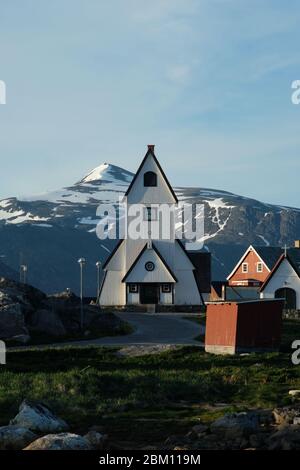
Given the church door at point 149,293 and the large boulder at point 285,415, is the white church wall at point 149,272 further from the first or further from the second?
the large boulder at point 285,415

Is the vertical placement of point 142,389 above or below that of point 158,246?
below

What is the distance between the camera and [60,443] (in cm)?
1909

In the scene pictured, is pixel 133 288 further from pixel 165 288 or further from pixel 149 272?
pixel 165 288

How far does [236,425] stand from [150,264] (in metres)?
57.5

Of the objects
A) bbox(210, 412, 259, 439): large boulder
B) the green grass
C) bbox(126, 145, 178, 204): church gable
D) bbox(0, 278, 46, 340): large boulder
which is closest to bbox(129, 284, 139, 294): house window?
bbox(126, 145, 178, 204): church gable

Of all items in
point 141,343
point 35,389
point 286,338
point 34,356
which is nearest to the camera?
point 35,389

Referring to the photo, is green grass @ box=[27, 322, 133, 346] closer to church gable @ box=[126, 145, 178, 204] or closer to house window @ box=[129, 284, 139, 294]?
house window @ box=[129, 284, 139, 294]

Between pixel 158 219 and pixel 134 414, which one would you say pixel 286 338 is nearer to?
pixel 134 414

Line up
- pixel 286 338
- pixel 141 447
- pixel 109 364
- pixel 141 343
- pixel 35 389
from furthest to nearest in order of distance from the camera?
1. pixel 286 338
2. pixel 141 343
3. pixel 109 364
4. pixel 35 389
5. pixel 141 447

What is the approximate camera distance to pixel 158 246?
79812mm

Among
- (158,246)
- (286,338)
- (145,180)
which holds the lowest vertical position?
(286,338)

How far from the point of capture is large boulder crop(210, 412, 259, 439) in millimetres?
20775
